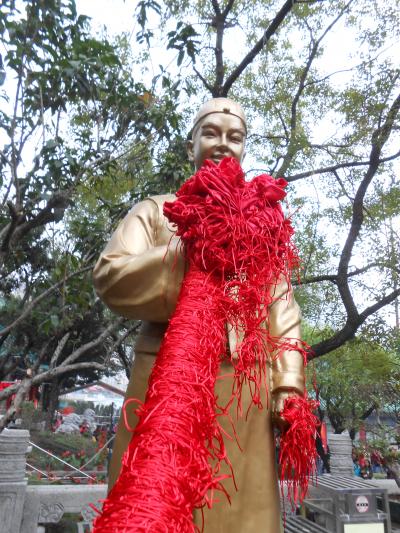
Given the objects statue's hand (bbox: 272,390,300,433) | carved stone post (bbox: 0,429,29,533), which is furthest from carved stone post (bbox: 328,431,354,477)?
statue's hand (bbox: 272,390,300,433)

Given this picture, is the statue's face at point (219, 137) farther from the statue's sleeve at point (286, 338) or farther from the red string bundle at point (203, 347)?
the statue's sleeve at point (286, 338)

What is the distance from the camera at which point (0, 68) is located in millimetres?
2598

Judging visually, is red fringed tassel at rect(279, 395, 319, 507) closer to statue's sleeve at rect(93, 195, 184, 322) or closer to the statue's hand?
the statue's hand

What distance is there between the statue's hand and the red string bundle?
0.12 feet

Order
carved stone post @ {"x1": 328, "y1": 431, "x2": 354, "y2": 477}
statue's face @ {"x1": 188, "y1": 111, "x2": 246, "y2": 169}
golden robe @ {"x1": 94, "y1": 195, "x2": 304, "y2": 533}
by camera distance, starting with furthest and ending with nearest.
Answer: carved stone post @ {"x1": 328, "y1": 431, "x2": 354, "y2": 477}, statue's face @ {"x1": 188, "y1": 111, "x2": 246, "y2": 169}, golden robe @ {"x1": 94, "y1": 195, "x2": 304, "y2": 533}

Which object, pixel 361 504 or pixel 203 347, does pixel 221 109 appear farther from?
pixel 361 504

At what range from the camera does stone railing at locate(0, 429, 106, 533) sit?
3734 mm

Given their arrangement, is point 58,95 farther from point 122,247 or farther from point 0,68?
point 122,247

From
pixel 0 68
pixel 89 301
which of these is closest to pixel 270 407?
pixel 0 68

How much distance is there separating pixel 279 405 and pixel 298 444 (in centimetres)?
13

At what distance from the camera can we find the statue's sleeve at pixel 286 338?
1.40 metres

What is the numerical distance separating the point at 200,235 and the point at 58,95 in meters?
2.81

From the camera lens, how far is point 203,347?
3.49 ft

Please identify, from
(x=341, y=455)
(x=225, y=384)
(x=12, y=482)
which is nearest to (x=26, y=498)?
(x=12, y=482)
